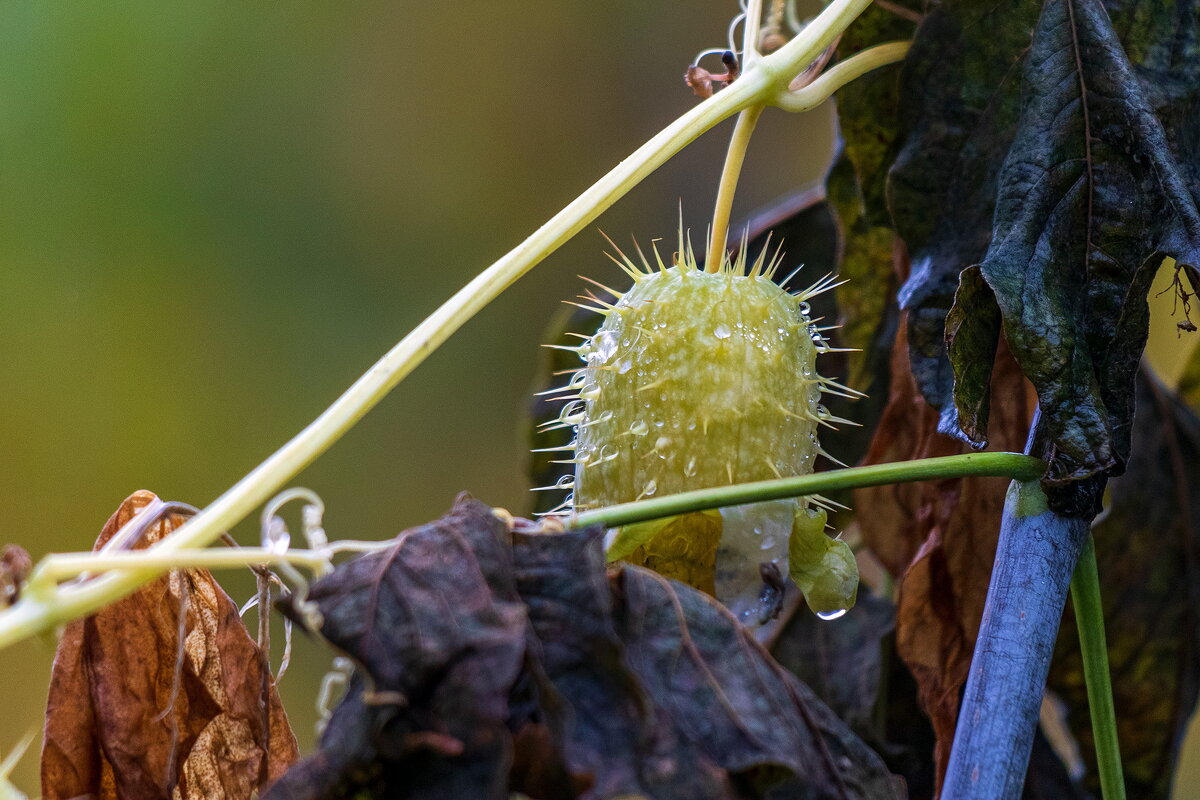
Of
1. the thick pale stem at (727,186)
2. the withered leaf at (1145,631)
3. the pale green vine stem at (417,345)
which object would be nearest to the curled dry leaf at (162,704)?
the pale green vine stem at (417,345)

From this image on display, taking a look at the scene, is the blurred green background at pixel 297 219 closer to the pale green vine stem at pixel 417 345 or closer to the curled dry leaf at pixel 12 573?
the pale green vine stem at pixel 417 345

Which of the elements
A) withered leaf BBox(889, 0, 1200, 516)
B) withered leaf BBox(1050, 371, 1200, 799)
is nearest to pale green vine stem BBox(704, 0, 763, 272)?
withered leaf BBox(889, 0, 1200, 516)

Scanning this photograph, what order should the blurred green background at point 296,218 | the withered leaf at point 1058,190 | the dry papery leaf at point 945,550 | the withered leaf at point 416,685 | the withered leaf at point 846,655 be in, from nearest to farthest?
the withered leaf at point 416,685
the withered leaf at point 1058,190
the dry papery leaf at point 945,550
the withered leaf at point 846,655
the blurred green background at point 296,218

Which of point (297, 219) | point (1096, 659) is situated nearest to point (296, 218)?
point (297, 219)

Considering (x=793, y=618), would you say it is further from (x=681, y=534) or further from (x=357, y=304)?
(x=357, y=304)

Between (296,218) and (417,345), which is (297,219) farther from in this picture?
(417,345)

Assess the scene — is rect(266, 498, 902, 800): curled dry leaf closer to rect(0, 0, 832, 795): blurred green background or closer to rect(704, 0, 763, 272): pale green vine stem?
rect(704, 0, 763, 272): pale green vine stem

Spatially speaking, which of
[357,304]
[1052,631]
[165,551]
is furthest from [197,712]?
[357,304]
